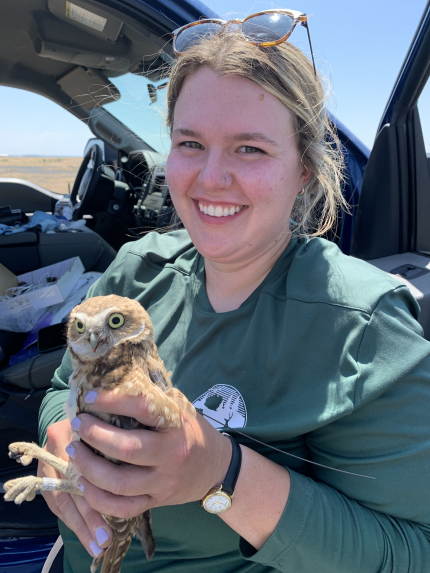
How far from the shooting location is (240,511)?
967mm

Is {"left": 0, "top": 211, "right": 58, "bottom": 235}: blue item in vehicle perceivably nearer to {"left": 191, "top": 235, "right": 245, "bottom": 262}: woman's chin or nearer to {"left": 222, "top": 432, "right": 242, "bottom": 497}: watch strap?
{"left": 191, "top": 235, "right": 245, "bottom": 262}: woman's chin

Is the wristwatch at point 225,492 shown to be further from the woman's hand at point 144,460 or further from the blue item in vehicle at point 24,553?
the blue item in vehicle at point 24,553

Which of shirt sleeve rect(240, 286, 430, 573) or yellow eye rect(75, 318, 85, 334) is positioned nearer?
shirt sleeve rect(240, 286, 430, 573)

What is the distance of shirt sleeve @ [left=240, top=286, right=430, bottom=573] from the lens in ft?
3.10

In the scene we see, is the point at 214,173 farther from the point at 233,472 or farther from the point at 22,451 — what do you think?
the point at 22,451

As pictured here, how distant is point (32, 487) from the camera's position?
1.16m

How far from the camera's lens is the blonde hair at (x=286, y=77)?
4.02 ft

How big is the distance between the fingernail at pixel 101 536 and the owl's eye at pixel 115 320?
1.80 ft

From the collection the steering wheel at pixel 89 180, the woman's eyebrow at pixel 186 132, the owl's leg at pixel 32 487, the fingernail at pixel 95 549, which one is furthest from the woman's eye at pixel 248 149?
the steering wheel at pixel 89 180

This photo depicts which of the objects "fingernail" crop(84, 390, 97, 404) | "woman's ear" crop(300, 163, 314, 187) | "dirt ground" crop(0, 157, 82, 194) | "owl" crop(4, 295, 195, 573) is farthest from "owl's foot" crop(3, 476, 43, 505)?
"dirt ground" crop(0, 157, 82, 194)

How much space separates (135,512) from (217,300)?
704 mm

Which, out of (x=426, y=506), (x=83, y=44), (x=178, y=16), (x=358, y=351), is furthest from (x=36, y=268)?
(x=426, y=506)

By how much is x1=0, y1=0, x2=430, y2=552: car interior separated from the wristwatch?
1.05 m

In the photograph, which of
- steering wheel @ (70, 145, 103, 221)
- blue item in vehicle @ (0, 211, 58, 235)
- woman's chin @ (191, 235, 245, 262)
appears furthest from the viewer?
steering wheel @ (70, 145, 103, 221)
